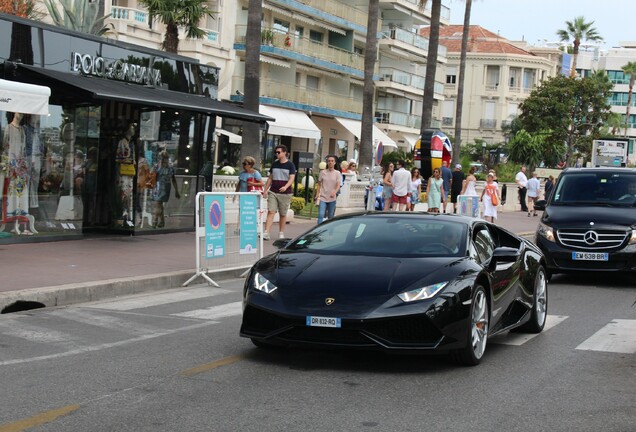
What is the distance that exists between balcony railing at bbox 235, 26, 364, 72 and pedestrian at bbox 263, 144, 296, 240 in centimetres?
3122

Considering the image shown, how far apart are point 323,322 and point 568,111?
7483cm

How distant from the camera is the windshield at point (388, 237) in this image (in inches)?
351

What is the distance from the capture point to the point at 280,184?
2042 centimetres

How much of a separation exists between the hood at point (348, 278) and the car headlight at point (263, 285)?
0.15 ft

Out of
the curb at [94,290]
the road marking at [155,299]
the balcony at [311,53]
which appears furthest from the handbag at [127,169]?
the balcony at [311,53]

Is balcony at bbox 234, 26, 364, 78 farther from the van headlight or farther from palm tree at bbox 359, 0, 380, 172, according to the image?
the van headlight

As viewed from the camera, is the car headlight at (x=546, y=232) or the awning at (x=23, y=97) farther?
the car headlight at (x=546, y=232)

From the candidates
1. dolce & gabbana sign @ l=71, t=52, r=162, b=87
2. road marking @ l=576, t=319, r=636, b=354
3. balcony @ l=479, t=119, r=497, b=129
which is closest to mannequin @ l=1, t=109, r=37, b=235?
dolce & gabbana sign @ l=71, t=52, r=162, b=87

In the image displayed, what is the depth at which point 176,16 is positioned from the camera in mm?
33719

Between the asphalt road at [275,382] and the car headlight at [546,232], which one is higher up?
the car headlight at [546,232]

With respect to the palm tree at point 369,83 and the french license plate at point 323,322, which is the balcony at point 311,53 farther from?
the french license plate at point 323,322

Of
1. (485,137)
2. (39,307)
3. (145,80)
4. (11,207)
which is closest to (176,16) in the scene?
(145,80)

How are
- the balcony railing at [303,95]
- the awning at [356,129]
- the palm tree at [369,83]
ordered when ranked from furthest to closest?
the awning at [356,129] → the balcony railing at [303,95] → the palm tree at [369,83]

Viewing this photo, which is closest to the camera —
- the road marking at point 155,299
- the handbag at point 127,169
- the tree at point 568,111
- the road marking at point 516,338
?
the road marking at point 516,338
